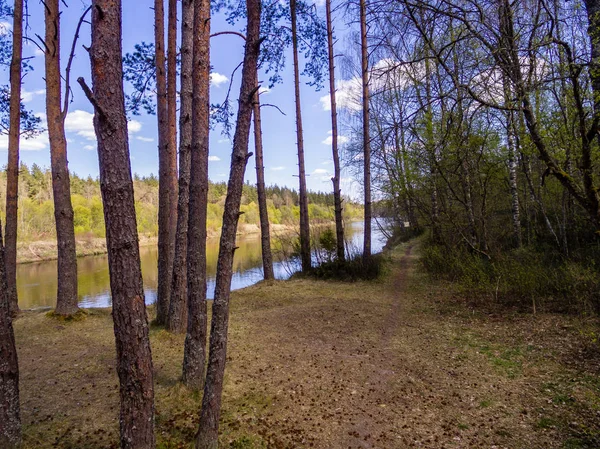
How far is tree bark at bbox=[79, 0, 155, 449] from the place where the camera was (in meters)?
1.99

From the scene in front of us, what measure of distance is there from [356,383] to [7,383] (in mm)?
2935

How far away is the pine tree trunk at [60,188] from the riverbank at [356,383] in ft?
2.01

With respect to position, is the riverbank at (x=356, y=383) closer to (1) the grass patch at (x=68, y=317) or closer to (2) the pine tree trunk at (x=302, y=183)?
(1) the grass patch at (x=68, y=317)

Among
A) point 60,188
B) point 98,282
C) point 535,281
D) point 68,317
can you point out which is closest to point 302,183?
point 60,188

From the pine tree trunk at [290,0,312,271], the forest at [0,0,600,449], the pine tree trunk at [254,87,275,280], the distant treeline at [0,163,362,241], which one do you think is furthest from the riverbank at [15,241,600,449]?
the distant treeline at [0,163,362,241]

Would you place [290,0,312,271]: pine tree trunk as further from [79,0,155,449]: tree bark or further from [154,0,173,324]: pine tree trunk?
[79,0,155,449]: tree bark

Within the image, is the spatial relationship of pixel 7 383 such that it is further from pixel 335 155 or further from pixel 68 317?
pixel 335 155

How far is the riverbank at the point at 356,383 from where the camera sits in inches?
109

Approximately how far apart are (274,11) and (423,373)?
7.06 m

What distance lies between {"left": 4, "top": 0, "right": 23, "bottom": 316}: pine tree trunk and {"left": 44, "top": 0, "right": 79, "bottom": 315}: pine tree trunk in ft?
3.68

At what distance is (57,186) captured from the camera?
6.38 metres

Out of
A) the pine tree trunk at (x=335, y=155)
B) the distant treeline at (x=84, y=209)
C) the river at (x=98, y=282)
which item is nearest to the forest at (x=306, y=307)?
the pine tree trunk at (x=335, y=155)

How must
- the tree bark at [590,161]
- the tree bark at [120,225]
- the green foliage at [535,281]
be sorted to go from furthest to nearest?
the green foliage at [535,281], the tree bark at [590,161], the tree bark at [120,225]

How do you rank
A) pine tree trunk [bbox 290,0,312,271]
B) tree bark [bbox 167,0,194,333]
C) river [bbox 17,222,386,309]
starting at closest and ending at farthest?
tree bark [bbox 167,0,194,333]
pine tree trunk [bbox 290,0,312,271]
river [bbox 17,222,386,309]
